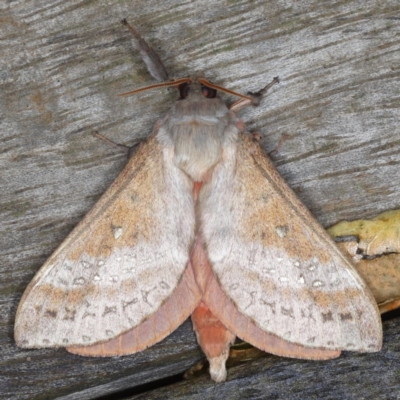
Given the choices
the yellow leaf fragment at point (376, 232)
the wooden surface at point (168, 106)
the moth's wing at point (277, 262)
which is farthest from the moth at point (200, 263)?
the yellow leaf fragment at point (376, 232)

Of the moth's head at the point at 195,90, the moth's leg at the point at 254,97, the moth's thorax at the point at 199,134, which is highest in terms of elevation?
the moth's head at the point at 195,90

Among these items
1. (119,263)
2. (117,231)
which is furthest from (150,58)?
(119,263)

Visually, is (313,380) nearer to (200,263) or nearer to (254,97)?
(200,263)

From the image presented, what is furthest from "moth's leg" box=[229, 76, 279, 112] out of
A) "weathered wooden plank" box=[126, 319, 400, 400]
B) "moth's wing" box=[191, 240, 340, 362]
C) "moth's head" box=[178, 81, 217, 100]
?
"weathered wooden plank" box=[126, 319, 400, 400]

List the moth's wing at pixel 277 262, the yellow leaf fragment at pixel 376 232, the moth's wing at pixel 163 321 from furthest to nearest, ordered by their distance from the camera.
Result: the yellow leaf fragment at pixel 376 232 < the moth's wing at pixel 163 321 < the moth's wing at pixel 277 262

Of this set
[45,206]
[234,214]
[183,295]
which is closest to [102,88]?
[45,206]

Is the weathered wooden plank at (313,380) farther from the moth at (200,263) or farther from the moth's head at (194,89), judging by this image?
the moth's head at (194,89)

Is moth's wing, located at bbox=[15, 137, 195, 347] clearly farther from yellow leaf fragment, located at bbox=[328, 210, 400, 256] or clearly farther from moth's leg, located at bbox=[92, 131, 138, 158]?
yellow leaf fragment, located at bbox=[328, 210, 400, 256]
